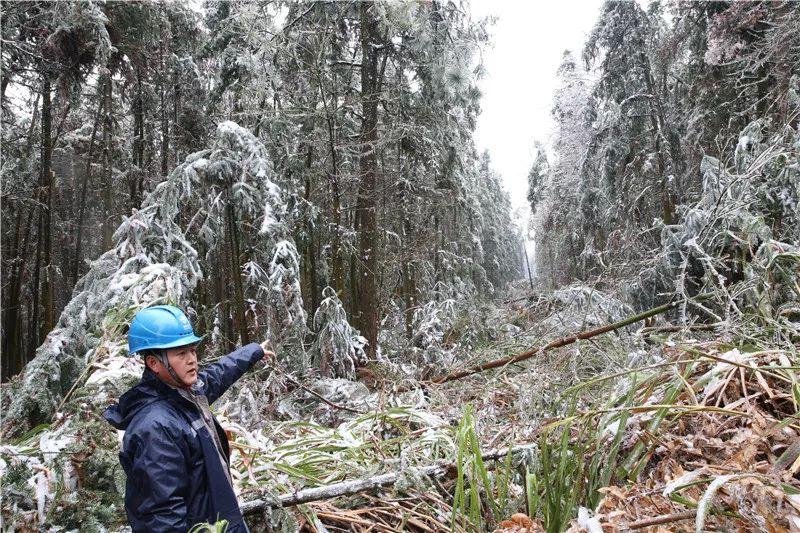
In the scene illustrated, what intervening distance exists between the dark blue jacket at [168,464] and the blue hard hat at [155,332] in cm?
15

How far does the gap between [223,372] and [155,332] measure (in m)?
0.62

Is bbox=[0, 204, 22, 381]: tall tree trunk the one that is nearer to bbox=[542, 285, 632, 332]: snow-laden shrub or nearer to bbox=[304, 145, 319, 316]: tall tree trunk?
bbox=[304, 145, 319, 316]: tall tree trunk

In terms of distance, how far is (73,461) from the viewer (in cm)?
255

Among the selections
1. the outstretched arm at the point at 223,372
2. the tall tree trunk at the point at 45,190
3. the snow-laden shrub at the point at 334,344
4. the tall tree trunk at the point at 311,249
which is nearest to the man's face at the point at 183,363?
the outstretched arm at the point at 223,372

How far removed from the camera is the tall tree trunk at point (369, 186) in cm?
806

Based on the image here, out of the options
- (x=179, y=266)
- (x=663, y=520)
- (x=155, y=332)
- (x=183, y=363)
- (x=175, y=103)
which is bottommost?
(x=663, y=520)

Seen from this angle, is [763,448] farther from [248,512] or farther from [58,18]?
[58,18]

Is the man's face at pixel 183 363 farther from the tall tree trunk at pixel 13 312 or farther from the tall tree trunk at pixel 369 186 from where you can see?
the tall tree trunk at pixel 13 312

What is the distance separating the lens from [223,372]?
2.65 meters

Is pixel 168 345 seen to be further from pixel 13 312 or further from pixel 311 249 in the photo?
pixel 13 312

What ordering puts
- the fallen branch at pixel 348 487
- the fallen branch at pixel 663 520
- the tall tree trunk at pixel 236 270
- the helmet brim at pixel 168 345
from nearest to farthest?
1. the fallen branch at pixel 663 520
2. the helmet brim at pixel 168 345
3. the fallen branch at pixel 348 487
4. the tall tree trunk at pixel 236 270

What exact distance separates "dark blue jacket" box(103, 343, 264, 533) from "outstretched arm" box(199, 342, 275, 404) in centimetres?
45

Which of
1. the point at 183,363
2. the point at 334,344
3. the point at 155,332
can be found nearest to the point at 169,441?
the point at 183,363

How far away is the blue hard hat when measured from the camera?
2.10m
